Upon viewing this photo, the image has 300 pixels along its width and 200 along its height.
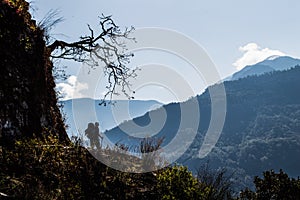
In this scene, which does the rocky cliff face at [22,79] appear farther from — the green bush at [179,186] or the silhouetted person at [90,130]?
the green bush at [179,186]

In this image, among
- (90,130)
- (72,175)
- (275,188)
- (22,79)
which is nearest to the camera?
(72,175)

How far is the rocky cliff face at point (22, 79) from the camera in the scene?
348 inches

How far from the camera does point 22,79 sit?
9.79m

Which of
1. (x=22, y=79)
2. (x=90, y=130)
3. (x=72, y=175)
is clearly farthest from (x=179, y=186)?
(x=90, y=130)

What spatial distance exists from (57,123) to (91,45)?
490 centimetres

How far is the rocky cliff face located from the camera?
29.0 ft

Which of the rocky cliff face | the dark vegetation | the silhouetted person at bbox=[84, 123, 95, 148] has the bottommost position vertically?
the dark vegetation

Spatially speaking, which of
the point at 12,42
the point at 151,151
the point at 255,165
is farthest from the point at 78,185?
the point at 255,165

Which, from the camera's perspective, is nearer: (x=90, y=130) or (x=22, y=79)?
(x=22, y=79)

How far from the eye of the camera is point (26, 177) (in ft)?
18.9

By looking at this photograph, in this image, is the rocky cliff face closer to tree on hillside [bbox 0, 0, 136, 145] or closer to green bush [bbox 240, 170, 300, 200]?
tree on hillside [bbox 0, 0, 136, 145]

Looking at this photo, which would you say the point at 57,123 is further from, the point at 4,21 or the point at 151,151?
the point at 151,151

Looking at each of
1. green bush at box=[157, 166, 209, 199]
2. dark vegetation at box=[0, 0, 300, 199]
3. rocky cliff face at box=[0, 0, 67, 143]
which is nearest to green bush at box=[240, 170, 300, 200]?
dark vegetation at box=[0, 0, 300, 199]

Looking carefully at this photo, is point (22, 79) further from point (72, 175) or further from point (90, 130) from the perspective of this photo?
point (72, 175)
